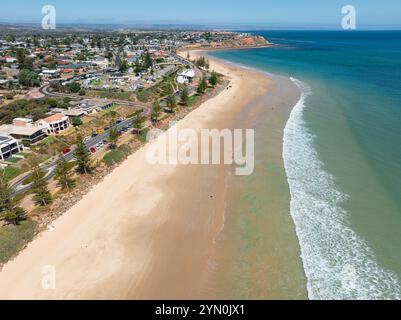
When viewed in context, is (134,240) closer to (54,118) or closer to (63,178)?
(63,178)

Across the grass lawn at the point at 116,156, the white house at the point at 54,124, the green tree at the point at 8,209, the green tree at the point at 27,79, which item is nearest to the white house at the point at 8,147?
the white house at the point at 54,124

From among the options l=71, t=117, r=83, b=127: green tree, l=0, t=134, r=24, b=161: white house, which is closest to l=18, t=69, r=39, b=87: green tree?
l=71, t=117, r=83, b=127: green tree

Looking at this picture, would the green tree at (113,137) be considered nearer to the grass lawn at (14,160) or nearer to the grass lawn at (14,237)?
the grass lawn at (14,160)

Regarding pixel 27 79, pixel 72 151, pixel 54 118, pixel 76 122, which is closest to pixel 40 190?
pixel 72 151

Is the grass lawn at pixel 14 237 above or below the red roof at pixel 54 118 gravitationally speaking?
below

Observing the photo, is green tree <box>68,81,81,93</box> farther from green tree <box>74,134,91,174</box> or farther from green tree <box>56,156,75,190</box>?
green tree <box>56,156,75,190</box>

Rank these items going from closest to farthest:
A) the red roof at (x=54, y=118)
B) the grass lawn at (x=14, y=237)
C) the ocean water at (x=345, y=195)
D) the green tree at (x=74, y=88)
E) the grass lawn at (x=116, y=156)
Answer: the ocean water at (x=345, y=195) < the grass lawn at (x=14, y=237) < the grass lawn at (x=116, y=156) < the red roof at (x=54, y=118) < the green tree at (x=74, y=88)
